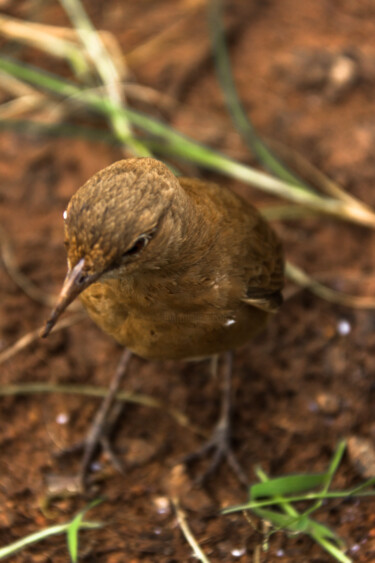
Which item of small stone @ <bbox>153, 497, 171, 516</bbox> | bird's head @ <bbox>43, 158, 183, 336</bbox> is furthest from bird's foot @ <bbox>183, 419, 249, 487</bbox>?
bird's head @ <bbox>43, 158, 183, 336</bbox>

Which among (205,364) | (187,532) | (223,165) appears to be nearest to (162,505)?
(187,532)

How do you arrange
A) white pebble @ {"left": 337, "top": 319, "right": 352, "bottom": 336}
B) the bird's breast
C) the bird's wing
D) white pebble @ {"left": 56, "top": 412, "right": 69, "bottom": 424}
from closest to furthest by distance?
the bird's breast, the bird's wing, white pebble @ {"left": 56, "top": 412, "right": 69, "bottom": 424}, white pebble @ {"left": 337, "top": 319, "right": 352, "bottom": 336}

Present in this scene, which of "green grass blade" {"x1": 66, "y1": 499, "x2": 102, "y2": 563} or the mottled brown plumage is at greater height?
the mottled brown plumage

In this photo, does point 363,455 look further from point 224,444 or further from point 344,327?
point 344,327

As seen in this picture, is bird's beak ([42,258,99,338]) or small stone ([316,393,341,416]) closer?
bird's beak ([42,258,99,338])

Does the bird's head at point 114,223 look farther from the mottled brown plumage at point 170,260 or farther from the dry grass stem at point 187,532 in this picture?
the dry grass stem at point 187,532

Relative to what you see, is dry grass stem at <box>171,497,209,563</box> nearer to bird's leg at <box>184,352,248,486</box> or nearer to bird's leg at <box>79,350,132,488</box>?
bird's leg at <box>184,352,248,486</box>

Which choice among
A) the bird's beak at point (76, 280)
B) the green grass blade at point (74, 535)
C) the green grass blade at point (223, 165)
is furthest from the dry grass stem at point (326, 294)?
the bird's beak at point (76, 280)
